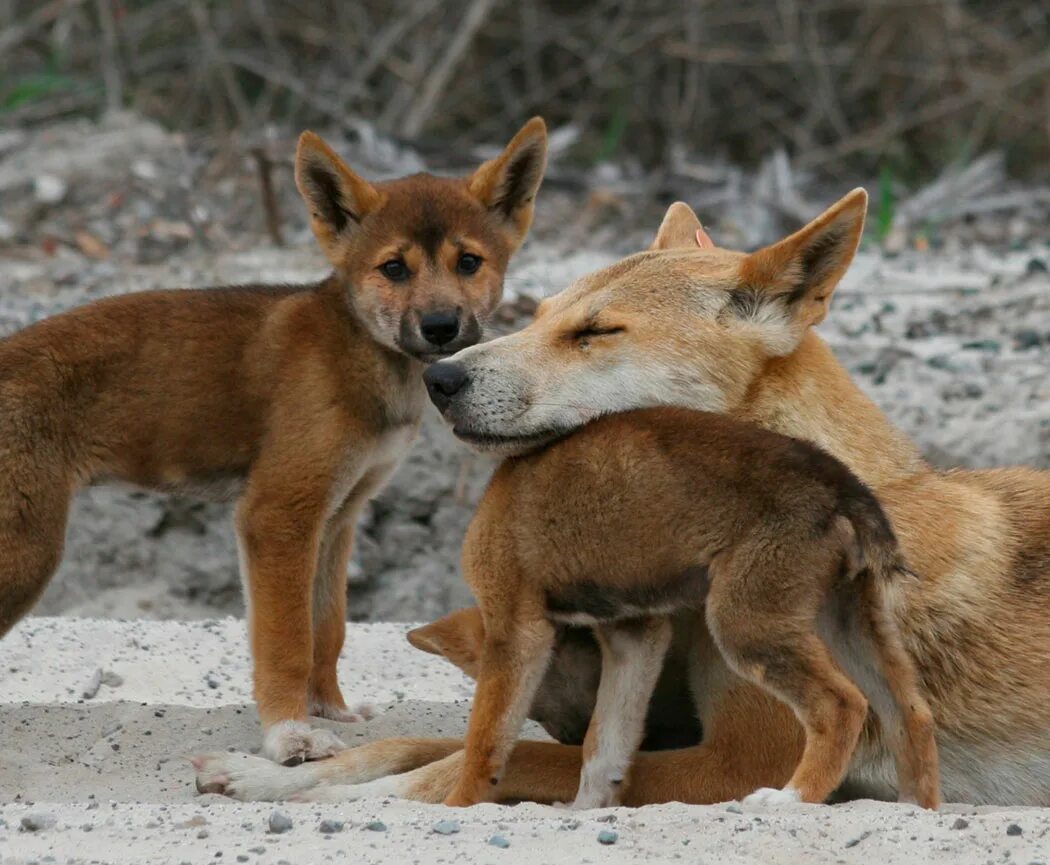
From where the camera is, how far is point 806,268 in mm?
5031

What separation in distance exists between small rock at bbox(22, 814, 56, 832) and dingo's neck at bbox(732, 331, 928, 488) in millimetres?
2265

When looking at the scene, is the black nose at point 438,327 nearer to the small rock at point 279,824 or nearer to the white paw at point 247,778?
the white paw at point 247,778

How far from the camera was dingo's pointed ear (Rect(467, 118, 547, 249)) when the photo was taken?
6801 millimetres

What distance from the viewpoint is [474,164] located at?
43.0ft

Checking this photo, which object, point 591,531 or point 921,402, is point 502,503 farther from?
point 921,402

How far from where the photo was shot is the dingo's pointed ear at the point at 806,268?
16.3 feet

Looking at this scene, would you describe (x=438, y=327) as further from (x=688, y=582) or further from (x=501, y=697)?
(x=688, y=582)

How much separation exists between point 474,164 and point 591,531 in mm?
8750

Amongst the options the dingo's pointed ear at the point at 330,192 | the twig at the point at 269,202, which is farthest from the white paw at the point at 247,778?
the twig at the point at 269,202

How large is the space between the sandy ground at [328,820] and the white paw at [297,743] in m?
0.25

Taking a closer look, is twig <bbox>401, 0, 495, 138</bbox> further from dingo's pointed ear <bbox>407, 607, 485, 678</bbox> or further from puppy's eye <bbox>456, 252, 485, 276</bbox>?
dingo's pointed ear <bbox>407, 607, 485, 678</bbox>

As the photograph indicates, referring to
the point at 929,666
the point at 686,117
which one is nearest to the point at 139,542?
the point at 929,666

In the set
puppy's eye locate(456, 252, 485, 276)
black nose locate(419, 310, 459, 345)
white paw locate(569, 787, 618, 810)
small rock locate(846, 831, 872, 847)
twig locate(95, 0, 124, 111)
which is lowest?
white paw locate(569, 787, 618, 810)

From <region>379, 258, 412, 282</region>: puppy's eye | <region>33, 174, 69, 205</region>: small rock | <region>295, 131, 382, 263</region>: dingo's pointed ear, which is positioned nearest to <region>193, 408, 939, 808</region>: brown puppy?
<region>379, 258, 412, 282</region>: puppy's eye
